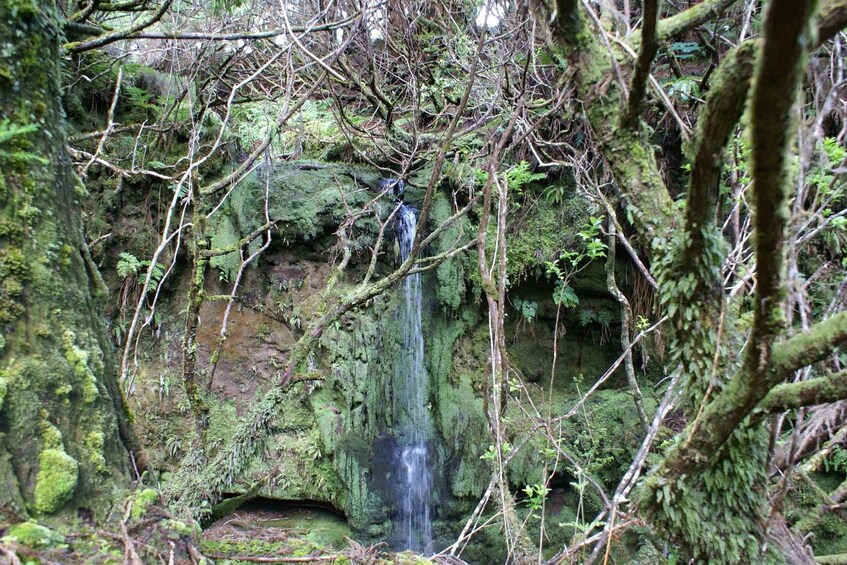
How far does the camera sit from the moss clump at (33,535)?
1.22 metres

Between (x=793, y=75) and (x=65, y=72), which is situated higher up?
(x=65, y=72)

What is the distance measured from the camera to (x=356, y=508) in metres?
5.72

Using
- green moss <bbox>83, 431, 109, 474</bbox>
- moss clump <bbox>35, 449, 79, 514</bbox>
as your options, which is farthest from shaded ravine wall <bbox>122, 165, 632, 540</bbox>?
moss clump <bbox>35, 449, 79, 514</bbox>

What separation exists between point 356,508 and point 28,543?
491 centimetres

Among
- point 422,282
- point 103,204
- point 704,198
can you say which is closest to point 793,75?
point 704,198

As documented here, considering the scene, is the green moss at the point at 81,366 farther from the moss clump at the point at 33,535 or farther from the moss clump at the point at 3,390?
the moss clump at the point at 33,535

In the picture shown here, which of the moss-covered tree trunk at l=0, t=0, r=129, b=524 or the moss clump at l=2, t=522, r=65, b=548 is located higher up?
the moss-covered tree trunk at l=0, t=0, r=129, b=524

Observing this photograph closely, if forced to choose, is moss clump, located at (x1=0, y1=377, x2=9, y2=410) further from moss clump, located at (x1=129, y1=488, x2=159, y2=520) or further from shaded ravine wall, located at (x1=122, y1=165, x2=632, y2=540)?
shaded ravine wall, located at (x1=122, y1=165, x2=632, y2=540)

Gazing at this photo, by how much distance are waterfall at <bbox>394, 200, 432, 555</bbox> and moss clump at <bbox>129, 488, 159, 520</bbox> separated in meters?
4.85

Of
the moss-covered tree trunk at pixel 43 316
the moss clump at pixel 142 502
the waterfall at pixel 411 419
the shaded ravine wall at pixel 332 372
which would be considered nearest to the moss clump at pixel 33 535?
the moss-covered tree trunk at pixel 43 316

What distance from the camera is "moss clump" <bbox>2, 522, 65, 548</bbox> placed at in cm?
122

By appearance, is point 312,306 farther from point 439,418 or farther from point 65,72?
point 65,72

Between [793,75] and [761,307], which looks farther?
[761,307]

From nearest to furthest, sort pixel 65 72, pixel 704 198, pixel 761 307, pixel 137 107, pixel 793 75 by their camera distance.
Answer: pixel 793 75
pixel 761 307
pixel 704 198
pixel 65 72
pixel 137 107
